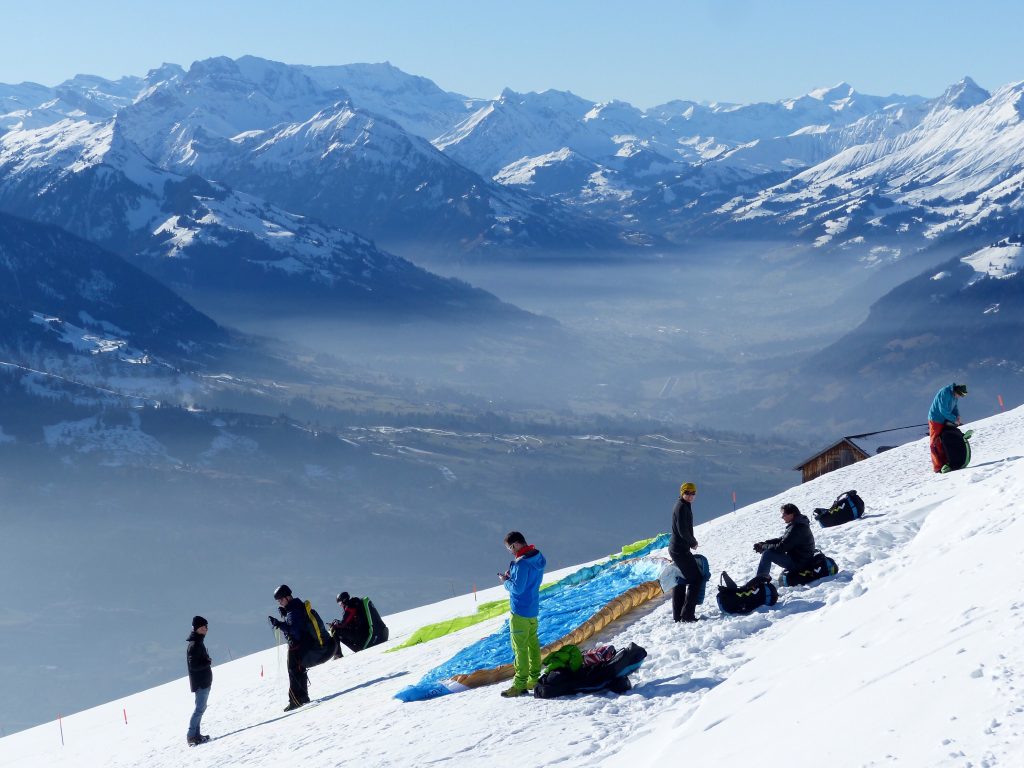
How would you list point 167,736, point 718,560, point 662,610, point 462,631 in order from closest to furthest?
point 662,610, point 167,736, point 718,560, point 462,631

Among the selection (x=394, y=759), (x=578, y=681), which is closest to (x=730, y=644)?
(x=578, y=681)

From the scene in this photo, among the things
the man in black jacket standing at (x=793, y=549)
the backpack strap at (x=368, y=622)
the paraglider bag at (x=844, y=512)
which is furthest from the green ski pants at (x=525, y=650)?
the backpack strap at (x=368, y=622)

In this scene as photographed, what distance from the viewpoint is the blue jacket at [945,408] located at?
26009 mm

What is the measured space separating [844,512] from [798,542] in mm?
5153

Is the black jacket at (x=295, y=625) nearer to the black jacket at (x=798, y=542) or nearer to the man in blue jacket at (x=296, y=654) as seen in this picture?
the man in blue jacket at (x=296, y=654)

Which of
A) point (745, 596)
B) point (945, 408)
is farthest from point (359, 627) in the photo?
point (945, 408)

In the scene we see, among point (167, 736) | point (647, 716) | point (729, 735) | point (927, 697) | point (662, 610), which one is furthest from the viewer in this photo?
point (167, 736)

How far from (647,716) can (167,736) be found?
42.8ft

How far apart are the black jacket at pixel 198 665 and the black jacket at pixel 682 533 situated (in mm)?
9520

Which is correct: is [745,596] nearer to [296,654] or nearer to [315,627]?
[296,654]

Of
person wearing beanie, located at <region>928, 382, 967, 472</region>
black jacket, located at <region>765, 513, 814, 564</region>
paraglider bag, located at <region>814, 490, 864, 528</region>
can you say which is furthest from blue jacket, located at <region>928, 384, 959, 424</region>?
black jacket, located at <region>765, 513, 814, 564</region>

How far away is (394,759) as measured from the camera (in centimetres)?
1577

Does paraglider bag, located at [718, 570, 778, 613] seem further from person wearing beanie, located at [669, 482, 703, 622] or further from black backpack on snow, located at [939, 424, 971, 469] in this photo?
black backpack on snow, located at [939, 424, 971, 469]

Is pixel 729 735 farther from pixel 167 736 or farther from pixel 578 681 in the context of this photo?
pixel 167 736
